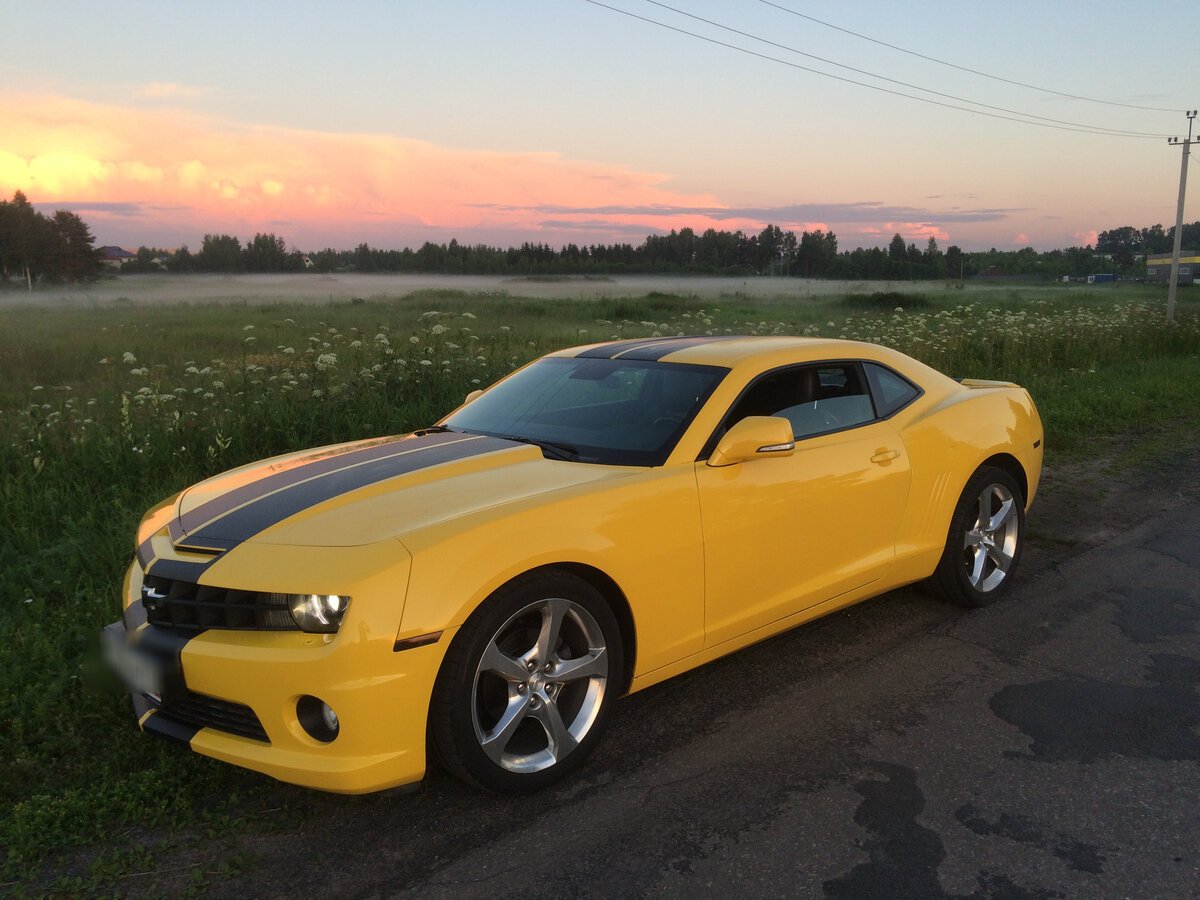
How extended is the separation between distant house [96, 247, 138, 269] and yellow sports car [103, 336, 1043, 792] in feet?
159

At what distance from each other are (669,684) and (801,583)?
0.71 metres

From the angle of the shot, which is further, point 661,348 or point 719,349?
point 661,348

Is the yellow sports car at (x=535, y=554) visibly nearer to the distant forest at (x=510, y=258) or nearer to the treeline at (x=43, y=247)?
the distant forest at (x=510, y=258)

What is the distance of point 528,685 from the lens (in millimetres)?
2939

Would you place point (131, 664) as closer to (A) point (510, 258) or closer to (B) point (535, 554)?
(B) point (535, 554)

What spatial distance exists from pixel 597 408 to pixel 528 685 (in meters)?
1.44

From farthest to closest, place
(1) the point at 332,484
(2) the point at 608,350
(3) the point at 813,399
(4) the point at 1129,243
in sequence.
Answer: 1. (4) the point at 1129,243
2. (2) the point at 608,350
3. (3) the point at 813,399
4. (1) the point at 332,484

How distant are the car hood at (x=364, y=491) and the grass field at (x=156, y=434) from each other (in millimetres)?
804

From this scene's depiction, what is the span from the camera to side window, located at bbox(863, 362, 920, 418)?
4379 mm

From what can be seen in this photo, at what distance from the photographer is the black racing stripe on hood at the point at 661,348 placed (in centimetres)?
420

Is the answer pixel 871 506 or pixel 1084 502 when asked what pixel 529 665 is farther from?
pixel 1084 502

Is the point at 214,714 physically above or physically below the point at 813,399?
below

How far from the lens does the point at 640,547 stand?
124 inches

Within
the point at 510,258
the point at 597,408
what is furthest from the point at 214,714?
the point at 510,258
